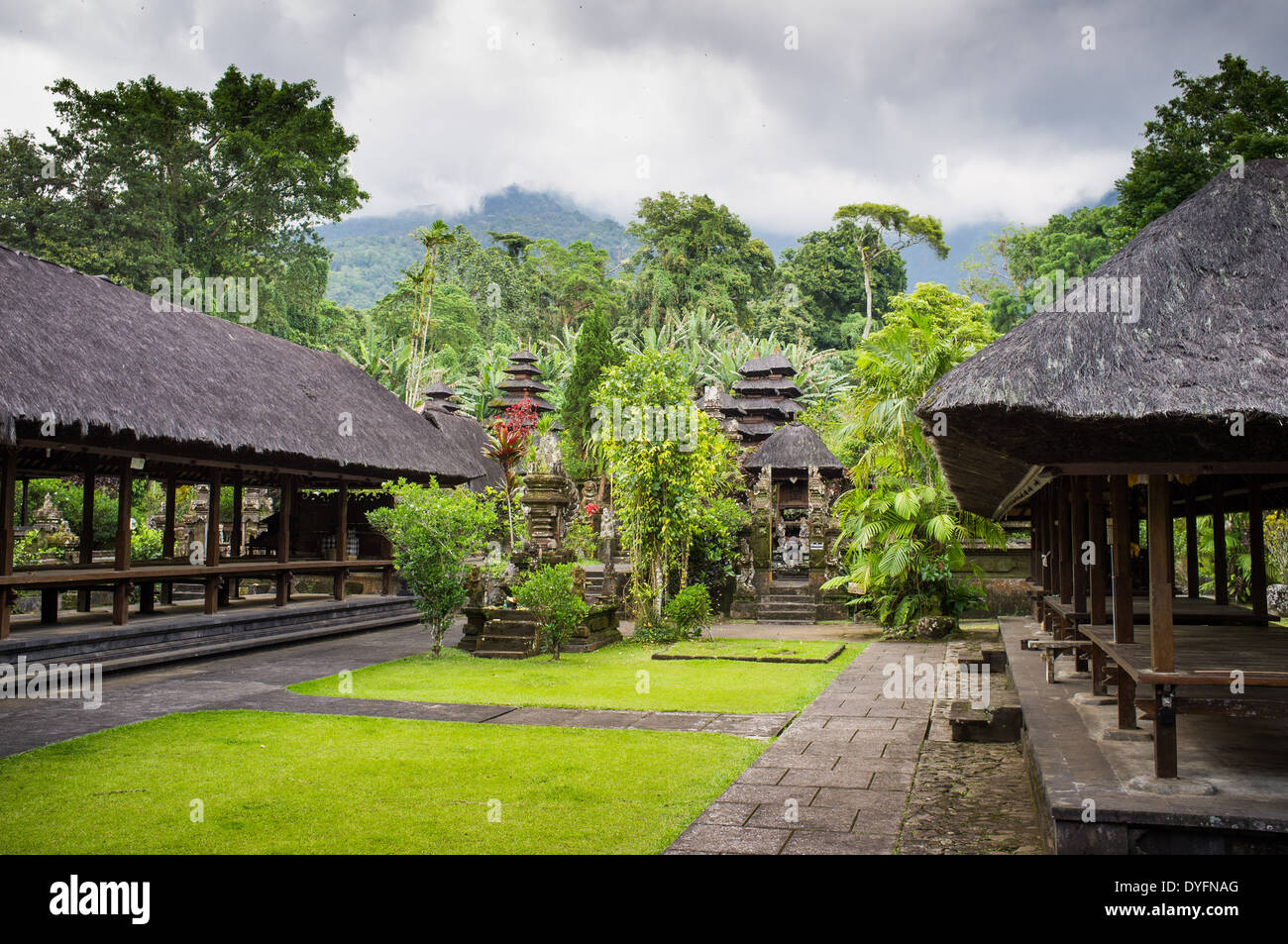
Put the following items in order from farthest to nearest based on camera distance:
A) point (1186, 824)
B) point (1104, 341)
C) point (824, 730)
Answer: point (824, 730)
point (1104, 341)
point (1186, 824)

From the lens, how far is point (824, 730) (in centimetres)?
771

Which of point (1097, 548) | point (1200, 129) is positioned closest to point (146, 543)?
point (1097, 548)

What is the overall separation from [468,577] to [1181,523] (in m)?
14.3

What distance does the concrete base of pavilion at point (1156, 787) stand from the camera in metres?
4.07

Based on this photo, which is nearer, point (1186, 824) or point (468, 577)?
point (1186, 824)

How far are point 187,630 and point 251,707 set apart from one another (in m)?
4.41

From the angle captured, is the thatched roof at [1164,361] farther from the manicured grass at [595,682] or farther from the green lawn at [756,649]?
the green lawn at [756,649]

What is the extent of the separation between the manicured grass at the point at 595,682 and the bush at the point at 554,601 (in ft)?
1.21

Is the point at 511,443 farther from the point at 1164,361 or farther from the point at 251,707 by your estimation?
the point at 1164,361

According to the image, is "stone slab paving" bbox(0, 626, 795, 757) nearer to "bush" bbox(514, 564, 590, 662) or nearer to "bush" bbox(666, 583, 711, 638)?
"bush" bbox(514, 564, 590, 662)

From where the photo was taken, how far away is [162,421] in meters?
11.3

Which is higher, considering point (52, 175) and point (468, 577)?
point (52, 175)

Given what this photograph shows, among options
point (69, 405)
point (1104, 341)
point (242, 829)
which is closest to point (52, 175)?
point (69, 405)
